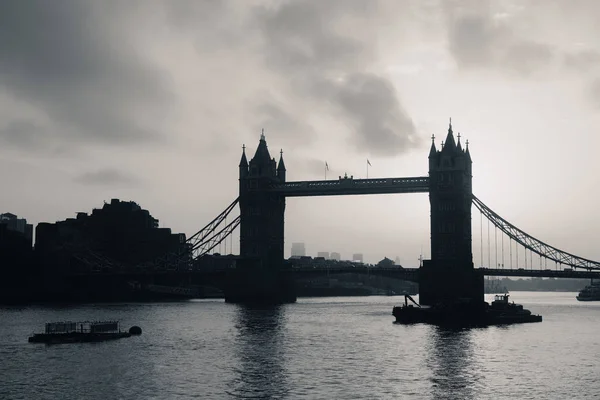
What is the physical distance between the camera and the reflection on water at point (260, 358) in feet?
173

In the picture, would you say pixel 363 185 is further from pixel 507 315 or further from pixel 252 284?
pixel 507 315

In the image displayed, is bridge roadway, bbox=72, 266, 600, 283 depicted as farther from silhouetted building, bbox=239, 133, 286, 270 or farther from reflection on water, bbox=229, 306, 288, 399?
reflection on water, bbox=229, 306, 288, 399

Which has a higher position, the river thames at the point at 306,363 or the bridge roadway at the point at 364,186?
the bridge roadway at the point at 364,186

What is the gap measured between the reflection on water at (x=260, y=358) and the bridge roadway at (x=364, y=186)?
4861cm

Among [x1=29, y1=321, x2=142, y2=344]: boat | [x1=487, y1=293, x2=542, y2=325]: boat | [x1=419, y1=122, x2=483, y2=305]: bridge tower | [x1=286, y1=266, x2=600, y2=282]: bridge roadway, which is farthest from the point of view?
[x1=286, y1=266, x2=600, y2=282]: bridge roadway

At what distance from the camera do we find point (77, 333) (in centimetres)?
8319

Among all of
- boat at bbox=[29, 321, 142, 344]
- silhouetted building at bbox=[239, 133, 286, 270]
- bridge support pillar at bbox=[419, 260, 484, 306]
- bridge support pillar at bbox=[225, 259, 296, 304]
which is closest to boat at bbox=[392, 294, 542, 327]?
bridge support pillar at bbox=[419, 260, 484, 306]

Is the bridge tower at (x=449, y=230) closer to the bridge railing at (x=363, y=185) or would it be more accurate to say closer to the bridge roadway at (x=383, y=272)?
the bridge railing at (x=363, y=185)

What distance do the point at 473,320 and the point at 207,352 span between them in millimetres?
50733

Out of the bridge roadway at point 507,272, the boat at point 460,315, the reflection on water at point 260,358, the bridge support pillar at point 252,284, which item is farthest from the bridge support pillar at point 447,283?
the reflection on water at point 260,358

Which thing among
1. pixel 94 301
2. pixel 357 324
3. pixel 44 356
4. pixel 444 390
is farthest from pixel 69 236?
pixel 444 390

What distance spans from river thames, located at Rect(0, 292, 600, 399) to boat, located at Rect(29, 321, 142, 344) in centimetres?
178

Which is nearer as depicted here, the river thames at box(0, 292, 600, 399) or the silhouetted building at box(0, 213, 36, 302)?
the river thames at box(0, 292, 600, 399)

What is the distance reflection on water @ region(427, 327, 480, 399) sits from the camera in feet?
172
